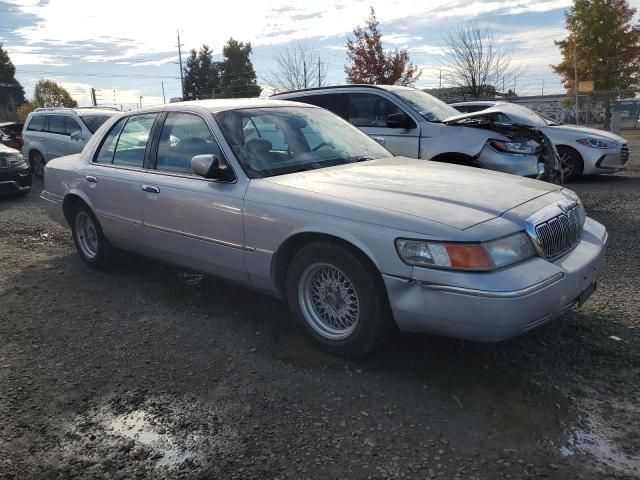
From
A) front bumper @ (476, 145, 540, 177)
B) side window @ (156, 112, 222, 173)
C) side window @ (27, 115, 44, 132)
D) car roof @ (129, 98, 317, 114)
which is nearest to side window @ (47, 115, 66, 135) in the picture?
side window @ (27, 115, 44, 132)

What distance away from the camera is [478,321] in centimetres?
294

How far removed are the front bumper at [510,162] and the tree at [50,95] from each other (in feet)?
216

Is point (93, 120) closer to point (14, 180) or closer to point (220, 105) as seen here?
point (14, 180)

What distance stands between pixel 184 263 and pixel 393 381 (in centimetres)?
204

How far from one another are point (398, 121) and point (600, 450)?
5.62m

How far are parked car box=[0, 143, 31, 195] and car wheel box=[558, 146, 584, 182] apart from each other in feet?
32.9

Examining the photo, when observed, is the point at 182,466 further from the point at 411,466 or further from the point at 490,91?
the point at 490,91

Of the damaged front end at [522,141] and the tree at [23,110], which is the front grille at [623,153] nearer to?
the damaged front end at [522,141]

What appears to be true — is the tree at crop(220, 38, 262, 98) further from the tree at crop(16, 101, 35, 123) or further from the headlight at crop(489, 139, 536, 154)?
the headlight at crop(489, 139, 536, 154)

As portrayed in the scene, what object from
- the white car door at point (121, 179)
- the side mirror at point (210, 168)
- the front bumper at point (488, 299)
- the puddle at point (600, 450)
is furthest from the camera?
the white car door at point (121, 179)

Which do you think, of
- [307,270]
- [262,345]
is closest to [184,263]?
[262,345]

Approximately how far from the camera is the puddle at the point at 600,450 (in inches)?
97.9

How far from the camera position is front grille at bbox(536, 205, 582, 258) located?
324cm

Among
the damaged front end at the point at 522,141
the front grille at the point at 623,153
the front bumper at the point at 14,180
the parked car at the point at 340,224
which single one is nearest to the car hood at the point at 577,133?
the front grille at the point at 623,153
